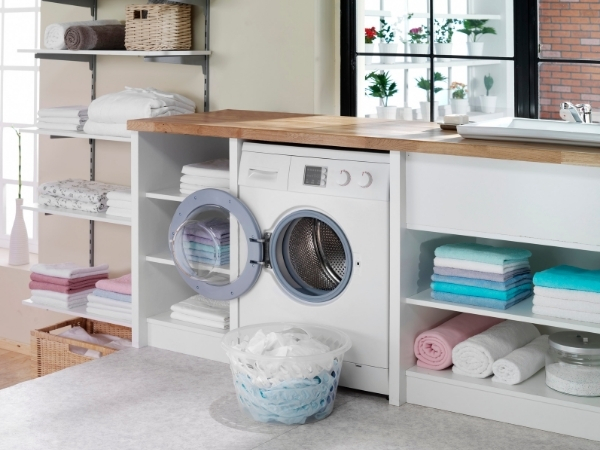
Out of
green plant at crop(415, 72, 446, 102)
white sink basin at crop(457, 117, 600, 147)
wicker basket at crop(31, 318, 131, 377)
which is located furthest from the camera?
wicker basket at crop(31, 318, 131, 377)

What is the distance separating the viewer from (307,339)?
9.73 feet

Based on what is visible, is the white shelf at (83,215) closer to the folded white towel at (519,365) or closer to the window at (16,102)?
the window at (16,102)

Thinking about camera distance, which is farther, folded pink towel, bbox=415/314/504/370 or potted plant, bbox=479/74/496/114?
potted plant, bbox=479/74/496/114

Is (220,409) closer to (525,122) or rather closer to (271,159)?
(271,159)

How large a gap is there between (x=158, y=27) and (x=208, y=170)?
2.86ft

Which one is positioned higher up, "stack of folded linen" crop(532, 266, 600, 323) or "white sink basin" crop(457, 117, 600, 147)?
"white sink basin" crop(457, 117, 600, 147)

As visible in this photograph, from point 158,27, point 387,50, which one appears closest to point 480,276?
point 387,50

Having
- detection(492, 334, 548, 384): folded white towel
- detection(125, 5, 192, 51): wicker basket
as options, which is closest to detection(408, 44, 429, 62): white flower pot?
detection(125, 5, 192, 51): wicker basket

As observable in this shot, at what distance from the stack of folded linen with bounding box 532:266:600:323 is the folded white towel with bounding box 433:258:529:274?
11cm

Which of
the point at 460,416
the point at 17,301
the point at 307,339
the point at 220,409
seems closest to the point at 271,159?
the point at 307,339

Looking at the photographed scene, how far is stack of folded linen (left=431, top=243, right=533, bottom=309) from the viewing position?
9.43 ft

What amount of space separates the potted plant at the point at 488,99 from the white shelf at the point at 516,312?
0.90 metres

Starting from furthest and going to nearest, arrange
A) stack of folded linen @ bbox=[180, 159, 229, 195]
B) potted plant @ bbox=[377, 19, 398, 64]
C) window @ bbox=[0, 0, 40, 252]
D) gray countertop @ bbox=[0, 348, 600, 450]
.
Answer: window @ bbox=[0, 0, 40, 252] → potted plant @ bbox=[377, 19, 398, 64] → stack of folded linen @ bbox=[180, 159, 229, 195] → gray countertop @ bbox=[0, 348, 600, 450]

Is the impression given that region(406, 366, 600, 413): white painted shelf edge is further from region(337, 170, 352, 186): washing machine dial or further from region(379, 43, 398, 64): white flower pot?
region(379, 43, 398, 64): white flower pot
